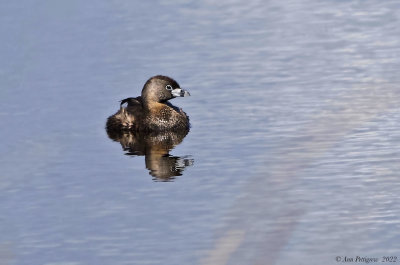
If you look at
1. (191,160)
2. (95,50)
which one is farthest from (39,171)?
(95,50)

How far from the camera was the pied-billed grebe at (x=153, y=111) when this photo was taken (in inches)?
785

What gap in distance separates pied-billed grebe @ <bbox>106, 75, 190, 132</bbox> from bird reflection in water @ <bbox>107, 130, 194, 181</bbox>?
0.56 feet

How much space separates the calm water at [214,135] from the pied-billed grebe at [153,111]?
29 cm

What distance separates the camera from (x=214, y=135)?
1788cm

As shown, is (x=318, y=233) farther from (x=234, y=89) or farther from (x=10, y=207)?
(x=234, y=89)

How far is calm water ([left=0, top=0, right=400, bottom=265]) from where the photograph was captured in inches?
463

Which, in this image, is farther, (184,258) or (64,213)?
(64,213)

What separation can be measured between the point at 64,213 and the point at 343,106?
256 inches

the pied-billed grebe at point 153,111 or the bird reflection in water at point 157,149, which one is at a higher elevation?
the pied-billed grebe at point 153,111

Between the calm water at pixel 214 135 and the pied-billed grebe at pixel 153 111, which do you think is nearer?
the calm water at pixel 214 135

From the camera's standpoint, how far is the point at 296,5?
90.7 ft

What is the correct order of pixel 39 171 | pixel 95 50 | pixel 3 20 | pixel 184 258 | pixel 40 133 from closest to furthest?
pixel 184 258
pixel 39 171
pixel 40 133
pixel 95 50
pixel 3 20

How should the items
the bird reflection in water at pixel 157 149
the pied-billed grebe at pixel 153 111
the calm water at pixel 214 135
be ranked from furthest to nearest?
the pied-billed grebe at pixel 153 111 < the bird reflection in water at pixel 157 149 < the calm water at pixel 214 135

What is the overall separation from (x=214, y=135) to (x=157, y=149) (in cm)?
97
